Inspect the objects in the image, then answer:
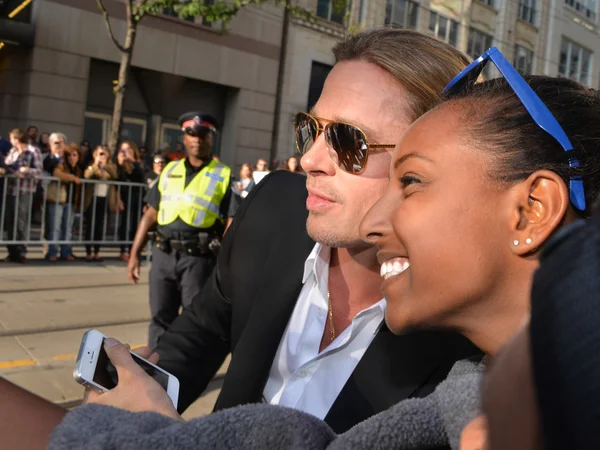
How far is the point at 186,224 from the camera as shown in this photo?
16.4 ft

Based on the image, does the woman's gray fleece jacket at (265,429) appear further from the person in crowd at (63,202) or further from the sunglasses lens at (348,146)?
the person in crowd at (63,202)

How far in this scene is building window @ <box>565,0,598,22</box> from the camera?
95.3 ft

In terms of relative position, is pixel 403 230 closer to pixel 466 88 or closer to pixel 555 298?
pixel 466 88

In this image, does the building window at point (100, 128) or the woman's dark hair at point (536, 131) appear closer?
the woman's dark hair at point (536, 131)

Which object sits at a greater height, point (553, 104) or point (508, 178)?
point (553, 104)

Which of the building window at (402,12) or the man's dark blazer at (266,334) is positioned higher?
the building window at (402,12)

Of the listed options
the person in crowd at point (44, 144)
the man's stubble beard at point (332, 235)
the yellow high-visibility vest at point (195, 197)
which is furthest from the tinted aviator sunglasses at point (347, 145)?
the person in crowd at point (44, 144)

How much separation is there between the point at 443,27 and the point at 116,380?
24.2 m

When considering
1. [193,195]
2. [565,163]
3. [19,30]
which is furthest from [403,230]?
[19,30]

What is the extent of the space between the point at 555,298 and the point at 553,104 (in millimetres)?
787

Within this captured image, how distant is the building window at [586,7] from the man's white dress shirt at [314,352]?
31449 mm

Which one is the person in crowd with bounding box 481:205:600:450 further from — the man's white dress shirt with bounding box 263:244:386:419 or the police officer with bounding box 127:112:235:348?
the police officer with bounding box 127:112:235:348

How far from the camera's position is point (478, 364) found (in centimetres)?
119

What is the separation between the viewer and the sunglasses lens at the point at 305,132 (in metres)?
1.96
